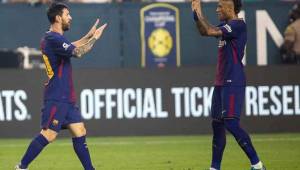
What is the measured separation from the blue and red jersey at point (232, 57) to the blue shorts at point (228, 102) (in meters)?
0.08

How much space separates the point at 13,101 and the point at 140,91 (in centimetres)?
239

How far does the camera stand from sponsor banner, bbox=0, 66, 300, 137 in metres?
20.2

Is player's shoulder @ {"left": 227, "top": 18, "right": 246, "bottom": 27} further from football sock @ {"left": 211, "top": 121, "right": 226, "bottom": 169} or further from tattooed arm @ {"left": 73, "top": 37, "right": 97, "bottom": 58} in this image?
tattooed arm @ {"left": 73, "top": 37, "right": 97, "bottom": 58}

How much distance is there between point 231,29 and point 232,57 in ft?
1.35

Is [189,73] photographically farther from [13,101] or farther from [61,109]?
[61,109]

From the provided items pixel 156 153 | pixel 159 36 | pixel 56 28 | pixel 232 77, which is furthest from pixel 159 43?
pixel 56 28

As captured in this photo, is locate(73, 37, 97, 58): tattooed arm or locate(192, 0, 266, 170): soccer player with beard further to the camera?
locate(192, 0, 266, 170): soccer player with beard

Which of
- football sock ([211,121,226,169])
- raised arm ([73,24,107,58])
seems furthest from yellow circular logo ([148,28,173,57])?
raised arm ([73,24,107,58])

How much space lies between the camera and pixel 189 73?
20.5 metres

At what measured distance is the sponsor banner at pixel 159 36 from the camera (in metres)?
22.3

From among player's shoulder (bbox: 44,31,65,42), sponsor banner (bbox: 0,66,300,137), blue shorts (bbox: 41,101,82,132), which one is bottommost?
sponsor banner (bbox: 0,66,300,137)

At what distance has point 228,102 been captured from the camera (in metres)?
13.5

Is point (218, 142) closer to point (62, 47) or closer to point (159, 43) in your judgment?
point (62, 47)

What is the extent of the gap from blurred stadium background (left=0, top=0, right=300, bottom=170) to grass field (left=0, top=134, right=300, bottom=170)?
0.7 inches
